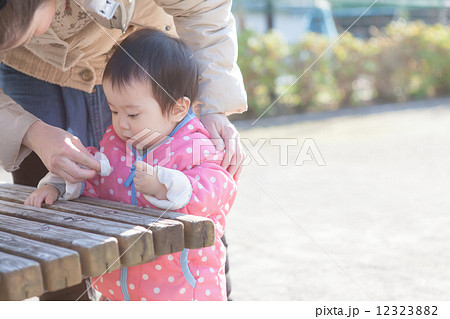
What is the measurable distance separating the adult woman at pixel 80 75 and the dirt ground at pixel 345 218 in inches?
40.8

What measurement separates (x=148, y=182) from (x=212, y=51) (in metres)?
0.58

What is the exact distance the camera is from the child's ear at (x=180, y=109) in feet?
6.49

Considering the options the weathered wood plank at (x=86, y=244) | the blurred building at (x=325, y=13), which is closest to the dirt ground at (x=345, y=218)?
the weathered wood plank at (x=86, y=244)

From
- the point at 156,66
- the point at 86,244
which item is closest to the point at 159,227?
the point at 86,244

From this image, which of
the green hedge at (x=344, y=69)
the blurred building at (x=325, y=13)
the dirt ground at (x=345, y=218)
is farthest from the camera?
the blurred building at (x=325, y=13)

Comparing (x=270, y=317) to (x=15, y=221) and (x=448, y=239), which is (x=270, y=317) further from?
(x=448, y=239)

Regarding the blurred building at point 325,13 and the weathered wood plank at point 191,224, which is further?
the blurred building at point 325,13

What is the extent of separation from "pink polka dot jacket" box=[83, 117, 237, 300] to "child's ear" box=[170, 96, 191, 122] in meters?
0.02

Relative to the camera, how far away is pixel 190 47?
2135mm

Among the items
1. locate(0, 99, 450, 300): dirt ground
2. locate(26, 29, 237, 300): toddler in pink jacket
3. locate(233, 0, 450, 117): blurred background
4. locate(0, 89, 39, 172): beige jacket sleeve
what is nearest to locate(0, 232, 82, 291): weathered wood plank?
locate(26, 29, 237, 300): toddler in pink jacket

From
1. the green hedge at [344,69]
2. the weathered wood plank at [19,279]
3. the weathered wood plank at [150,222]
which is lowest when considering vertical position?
the weathered wood plank at [19,279]

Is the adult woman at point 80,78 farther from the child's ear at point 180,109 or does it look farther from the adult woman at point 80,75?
the child's ear at point 180,109

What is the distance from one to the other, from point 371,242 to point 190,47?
1762 millimetres

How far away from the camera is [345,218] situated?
392 centimetres
